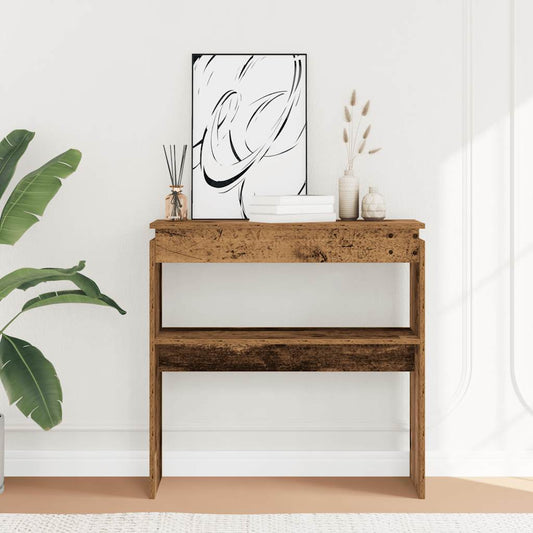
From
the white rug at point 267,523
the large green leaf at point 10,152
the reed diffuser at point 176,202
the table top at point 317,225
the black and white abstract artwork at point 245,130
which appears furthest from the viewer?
the black and white abstract artwork at point 245,130

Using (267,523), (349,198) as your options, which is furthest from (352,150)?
(267,523)

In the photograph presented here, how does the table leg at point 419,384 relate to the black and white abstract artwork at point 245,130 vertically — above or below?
below

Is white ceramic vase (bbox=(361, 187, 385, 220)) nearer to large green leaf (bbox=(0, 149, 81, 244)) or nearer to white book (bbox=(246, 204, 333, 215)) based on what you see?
white book (bbox=(246, 204, 333, 215))

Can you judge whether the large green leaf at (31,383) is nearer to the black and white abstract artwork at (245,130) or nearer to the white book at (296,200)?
the black and white abstract artwork at (245,130)

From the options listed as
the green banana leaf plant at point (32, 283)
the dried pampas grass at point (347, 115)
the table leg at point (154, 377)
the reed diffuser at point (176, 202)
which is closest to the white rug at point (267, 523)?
the table leg at point (154, 377)

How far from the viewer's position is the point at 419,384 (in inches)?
115

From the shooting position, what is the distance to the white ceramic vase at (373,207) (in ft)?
9.93

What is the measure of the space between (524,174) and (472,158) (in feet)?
0.79

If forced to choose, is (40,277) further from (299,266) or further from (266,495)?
(266,495)

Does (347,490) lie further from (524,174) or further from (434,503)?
(524,174)

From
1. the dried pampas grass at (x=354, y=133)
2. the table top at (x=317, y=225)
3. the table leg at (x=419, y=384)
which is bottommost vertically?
the table leg at (x=419, y=384)

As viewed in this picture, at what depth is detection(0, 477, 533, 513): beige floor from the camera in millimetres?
2896

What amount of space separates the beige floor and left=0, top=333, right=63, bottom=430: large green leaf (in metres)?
0.41

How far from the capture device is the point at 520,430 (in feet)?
10.8
